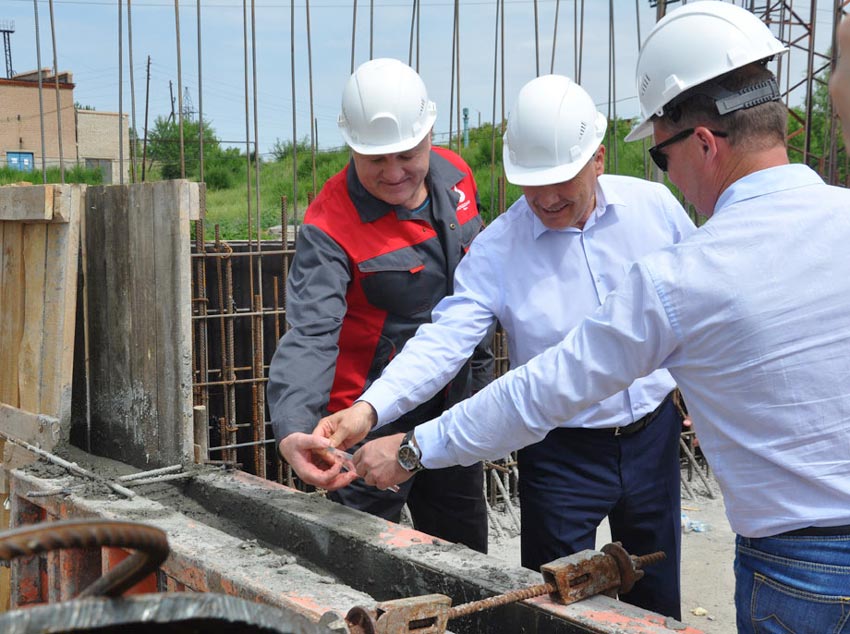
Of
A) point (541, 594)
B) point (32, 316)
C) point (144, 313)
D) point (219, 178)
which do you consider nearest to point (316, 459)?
point (541, 594)

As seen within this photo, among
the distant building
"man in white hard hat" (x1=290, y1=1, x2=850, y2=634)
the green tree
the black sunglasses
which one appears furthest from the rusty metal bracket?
the distant building

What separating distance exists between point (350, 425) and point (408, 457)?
44 cm

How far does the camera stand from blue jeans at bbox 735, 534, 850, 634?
5.85 ft

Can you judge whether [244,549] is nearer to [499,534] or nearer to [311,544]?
[311,544]

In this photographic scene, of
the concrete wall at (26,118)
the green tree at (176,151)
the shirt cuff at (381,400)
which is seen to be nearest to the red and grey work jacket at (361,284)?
the shirt cuff at (381,400)

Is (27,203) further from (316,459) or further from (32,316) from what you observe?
(316,459)

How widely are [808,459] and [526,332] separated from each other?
1392 mm

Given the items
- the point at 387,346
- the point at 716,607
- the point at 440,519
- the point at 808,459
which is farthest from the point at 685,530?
the point at 808,459

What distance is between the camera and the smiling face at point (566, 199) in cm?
306

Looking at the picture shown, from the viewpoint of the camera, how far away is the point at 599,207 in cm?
317

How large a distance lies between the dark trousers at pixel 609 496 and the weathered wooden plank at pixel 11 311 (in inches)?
115

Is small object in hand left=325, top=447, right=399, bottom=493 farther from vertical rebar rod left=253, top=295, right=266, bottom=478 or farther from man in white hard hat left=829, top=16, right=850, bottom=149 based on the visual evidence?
vertical rebar rod left=253, top=295, right=266, bottom=478

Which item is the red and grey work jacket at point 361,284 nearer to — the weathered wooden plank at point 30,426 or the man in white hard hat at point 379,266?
the man in white hard hat at point 379,266

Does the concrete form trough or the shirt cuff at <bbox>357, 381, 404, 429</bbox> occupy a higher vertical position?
the shirt cuff at <bbox>357, 381, 404, 429</bbox>
